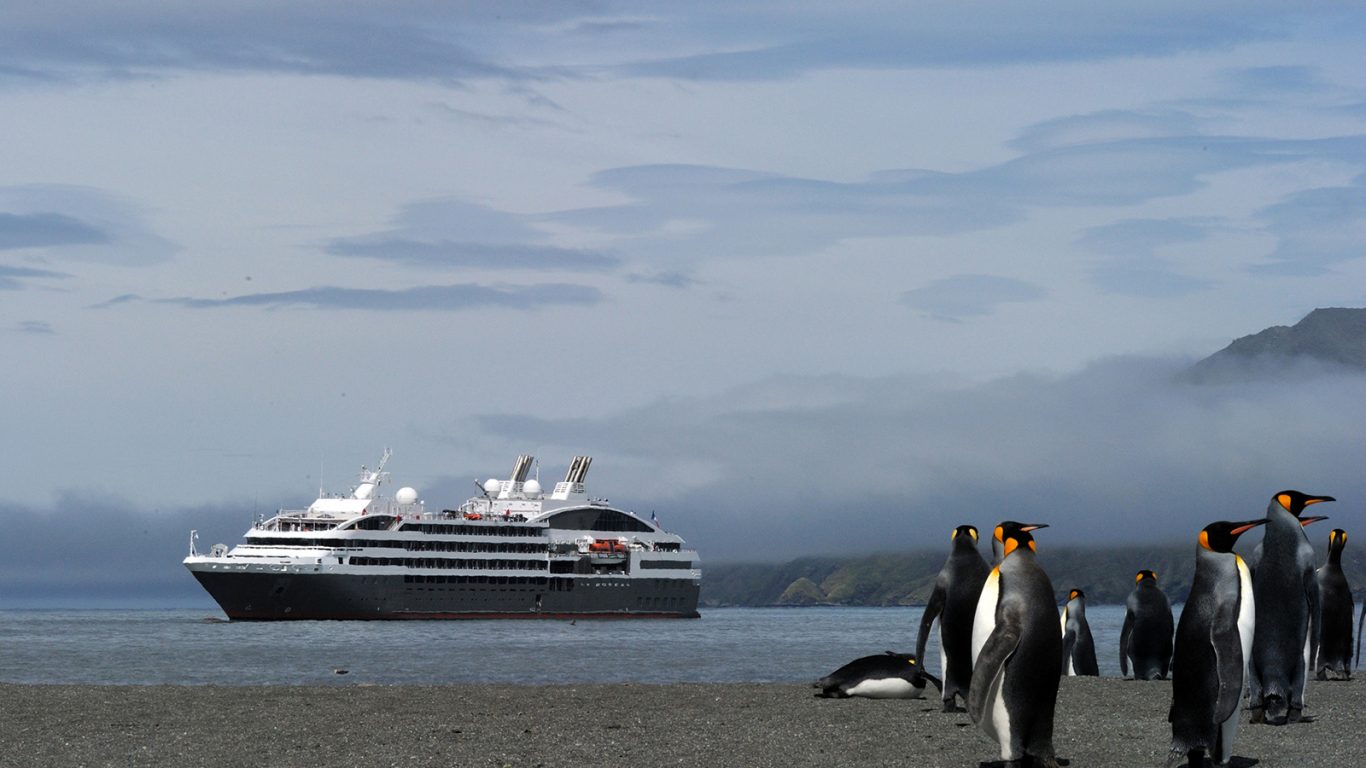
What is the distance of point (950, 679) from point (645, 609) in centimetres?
8269

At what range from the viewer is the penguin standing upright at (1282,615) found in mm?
14375

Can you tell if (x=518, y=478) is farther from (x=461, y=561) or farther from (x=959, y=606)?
(x=959, y=606)

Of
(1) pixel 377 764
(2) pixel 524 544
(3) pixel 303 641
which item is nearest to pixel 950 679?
(1) pixel 377 764

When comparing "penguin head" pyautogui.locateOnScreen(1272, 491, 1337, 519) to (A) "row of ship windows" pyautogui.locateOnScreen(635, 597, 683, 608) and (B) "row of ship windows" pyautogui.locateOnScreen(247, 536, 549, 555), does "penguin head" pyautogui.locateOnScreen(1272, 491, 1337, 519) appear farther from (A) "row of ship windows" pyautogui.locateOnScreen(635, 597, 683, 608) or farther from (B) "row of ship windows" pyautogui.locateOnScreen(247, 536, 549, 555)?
(A) "row of ship windows" pyautogui.locateOnScreen(635, 597, 683, 608)

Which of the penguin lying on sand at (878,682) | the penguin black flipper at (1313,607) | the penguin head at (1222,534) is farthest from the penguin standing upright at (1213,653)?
the penguin lying on sand at (878,682)

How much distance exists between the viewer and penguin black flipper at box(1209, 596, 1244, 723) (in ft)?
37.3

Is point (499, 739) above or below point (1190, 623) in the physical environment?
below

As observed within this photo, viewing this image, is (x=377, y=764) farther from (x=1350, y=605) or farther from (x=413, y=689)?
(x=1350, y=605)

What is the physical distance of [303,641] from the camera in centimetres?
5841

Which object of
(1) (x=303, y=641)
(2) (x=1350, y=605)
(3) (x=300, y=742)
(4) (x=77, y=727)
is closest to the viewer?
(3) (x=300, y=742)

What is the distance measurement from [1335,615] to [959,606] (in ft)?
23.9

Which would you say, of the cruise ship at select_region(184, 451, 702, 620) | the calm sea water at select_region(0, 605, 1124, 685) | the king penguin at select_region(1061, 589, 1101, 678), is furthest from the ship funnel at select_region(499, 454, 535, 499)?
the king penguin at select_region(1061, 589, 1101, 678)

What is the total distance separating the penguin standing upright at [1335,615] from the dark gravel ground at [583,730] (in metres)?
0.97

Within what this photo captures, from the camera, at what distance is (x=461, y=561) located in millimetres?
90875
